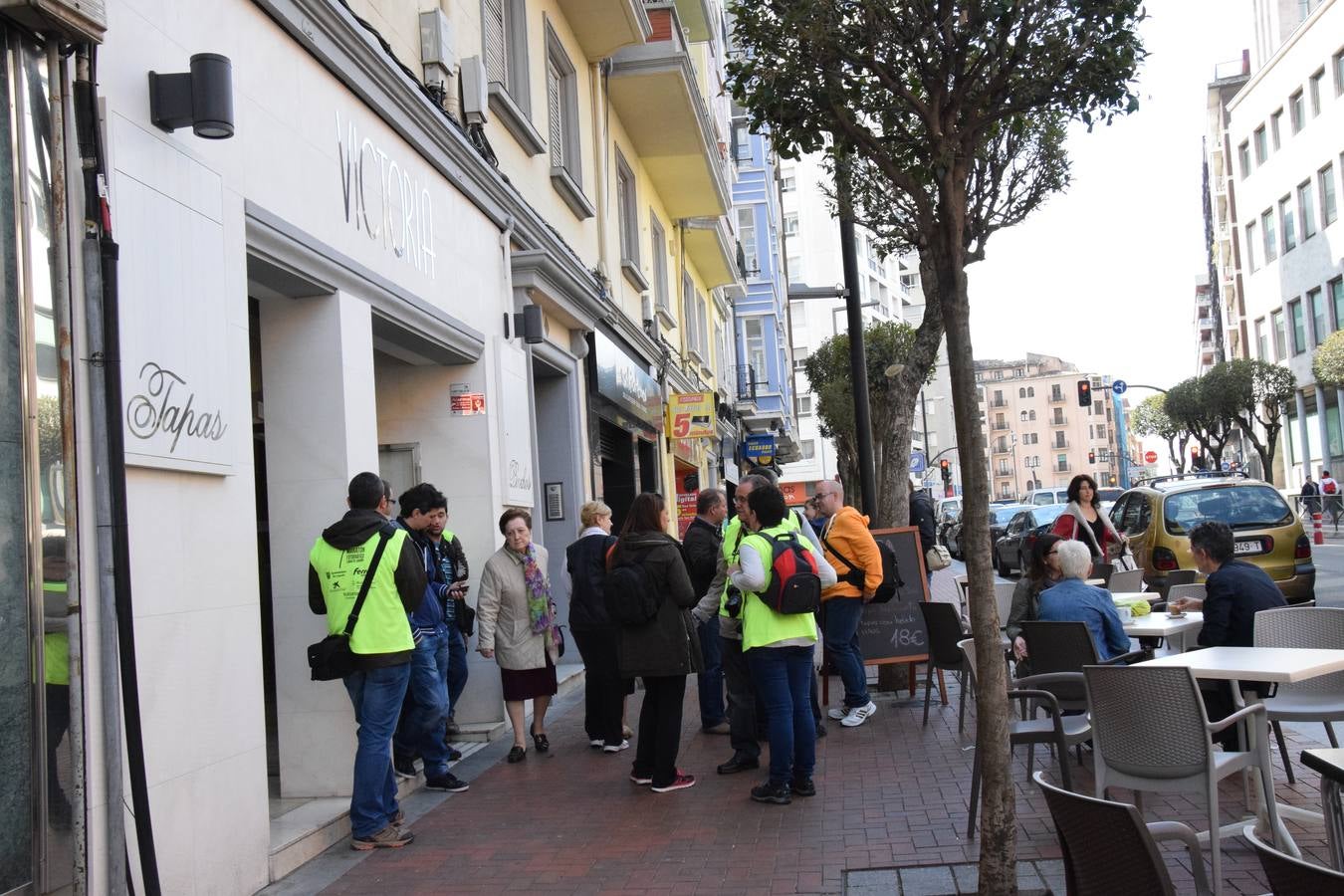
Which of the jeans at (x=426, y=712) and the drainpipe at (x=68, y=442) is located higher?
the drainpipe at (x=68, y=442)

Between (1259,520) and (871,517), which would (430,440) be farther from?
(1259,520)

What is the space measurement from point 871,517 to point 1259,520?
169 inches

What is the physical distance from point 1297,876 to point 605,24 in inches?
533

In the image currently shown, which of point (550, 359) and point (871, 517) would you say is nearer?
point (550, 359)

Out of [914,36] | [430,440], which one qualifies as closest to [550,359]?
[430,440]

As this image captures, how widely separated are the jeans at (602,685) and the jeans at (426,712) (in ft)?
3.75

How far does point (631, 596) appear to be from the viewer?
296 inches

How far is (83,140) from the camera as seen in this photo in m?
4.64

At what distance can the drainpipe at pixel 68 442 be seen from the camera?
4406mm

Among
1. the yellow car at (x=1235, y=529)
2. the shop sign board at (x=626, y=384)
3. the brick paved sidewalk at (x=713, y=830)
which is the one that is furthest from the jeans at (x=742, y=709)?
the yellow car at (x=1235, y=529)

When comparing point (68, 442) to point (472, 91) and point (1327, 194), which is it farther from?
point (1327, 194)

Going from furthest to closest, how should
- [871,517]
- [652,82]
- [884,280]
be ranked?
[884,280], [652,82], [871,517]

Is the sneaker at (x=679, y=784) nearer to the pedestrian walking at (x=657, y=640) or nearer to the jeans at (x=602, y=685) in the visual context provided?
the pedestrian walking at (x=657, y=640)

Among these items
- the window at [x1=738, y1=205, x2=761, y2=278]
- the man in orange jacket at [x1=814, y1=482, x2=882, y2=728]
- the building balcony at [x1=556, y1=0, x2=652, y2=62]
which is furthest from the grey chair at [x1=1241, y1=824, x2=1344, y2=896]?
the window at [x1=738, y1=205, x2=761, y2=278]
